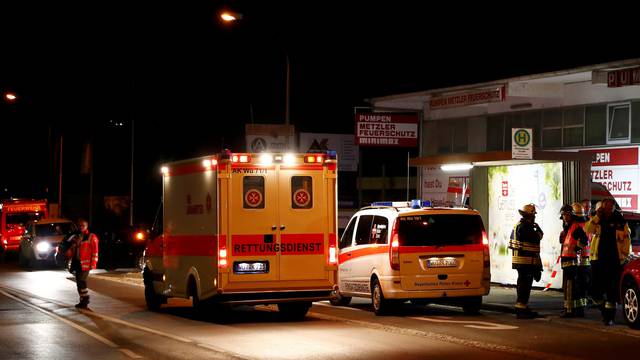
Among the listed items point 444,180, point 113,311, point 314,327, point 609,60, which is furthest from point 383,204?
point 444,180

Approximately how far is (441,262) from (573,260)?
2.15m

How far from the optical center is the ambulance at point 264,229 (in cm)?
1644

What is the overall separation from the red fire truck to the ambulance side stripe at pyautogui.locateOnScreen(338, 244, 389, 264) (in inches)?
1335

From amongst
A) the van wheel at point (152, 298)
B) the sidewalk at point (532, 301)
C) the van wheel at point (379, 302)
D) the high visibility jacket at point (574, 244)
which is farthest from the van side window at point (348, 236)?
the high visibility jacket at point (574, 244)

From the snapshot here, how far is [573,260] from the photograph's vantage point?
55.1 ft

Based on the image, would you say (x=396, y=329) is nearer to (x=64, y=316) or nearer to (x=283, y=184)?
(x=283, y=184)

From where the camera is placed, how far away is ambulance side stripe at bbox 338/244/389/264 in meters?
17.4

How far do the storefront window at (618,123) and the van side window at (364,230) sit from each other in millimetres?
9394

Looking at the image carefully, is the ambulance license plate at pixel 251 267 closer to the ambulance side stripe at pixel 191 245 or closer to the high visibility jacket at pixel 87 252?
the ambulance side stripe at pixel 191 245

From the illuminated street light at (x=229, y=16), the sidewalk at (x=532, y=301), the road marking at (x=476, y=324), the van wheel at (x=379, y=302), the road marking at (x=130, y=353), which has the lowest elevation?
the road marking at (x=130, y=353)

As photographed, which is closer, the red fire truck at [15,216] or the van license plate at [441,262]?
the van license plate at [441,262]

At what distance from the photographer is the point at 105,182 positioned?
277 feet

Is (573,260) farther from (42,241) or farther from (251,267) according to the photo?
(42,241)

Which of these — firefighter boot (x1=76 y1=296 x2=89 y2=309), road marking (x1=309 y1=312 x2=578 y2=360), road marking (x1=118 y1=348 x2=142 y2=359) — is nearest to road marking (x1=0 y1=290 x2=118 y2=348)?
road marking (x1=118 y1=348 x2=142 y2=359)
